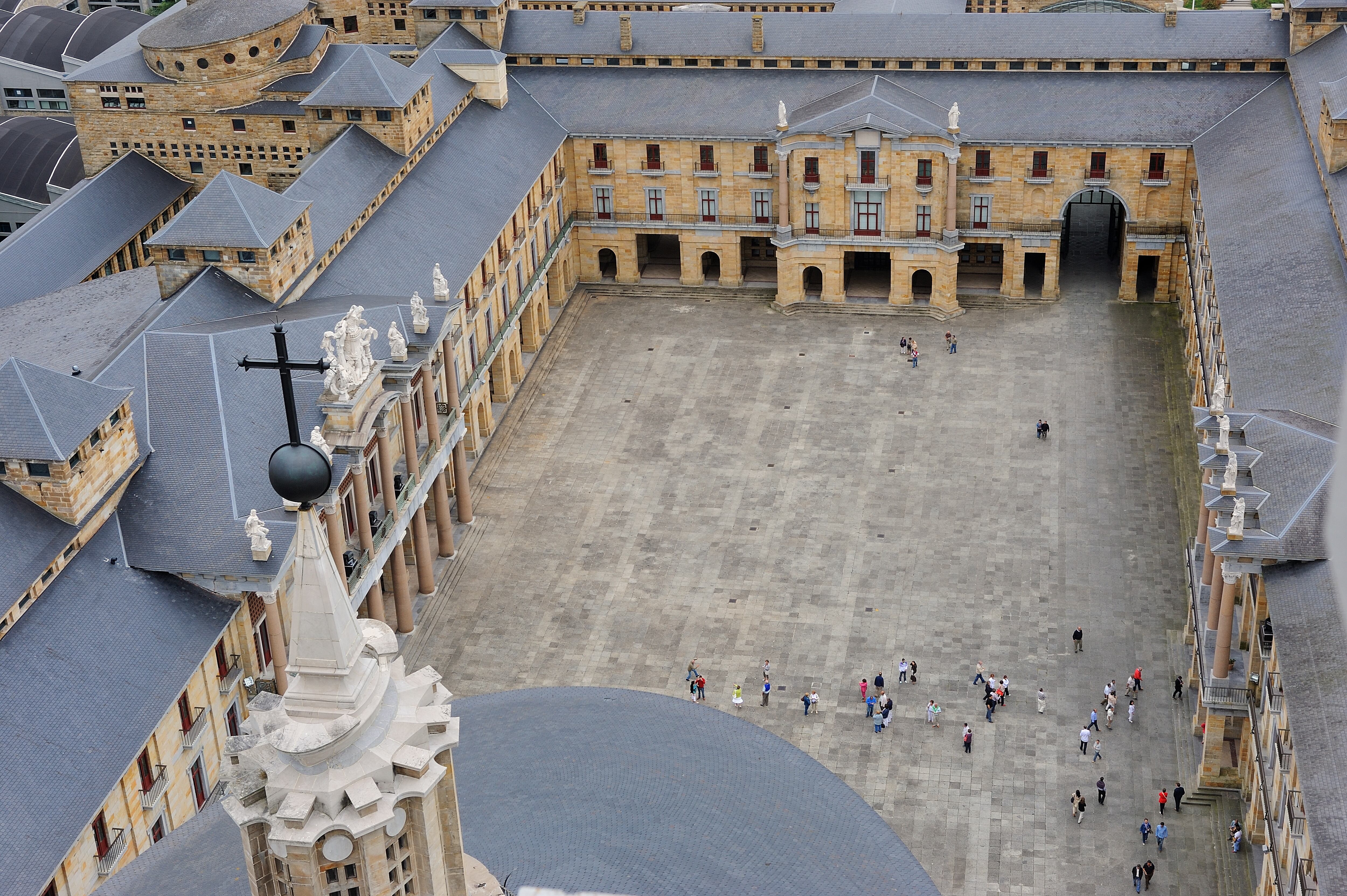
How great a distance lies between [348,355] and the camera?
72312mm

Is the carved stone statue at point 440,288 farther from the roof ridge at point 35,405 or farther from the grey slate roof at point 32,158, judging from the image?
the grey slate roof at point 32,158

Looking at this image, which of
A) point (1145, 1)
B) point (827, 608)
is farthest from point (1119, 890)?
point (1145, 1)

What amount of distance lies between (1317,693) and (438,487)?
141 feet

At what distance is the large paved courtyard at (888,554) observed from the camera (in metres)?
71.9

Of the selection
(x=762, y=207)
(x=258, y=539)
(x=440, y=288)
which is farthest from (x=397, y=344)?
(x=762, y=207)

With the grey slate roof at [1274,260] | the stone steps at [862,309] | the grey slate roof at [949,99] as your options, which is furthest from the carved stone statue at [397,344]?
the stone steps at [862,309]

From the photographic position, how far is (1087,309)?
112 meters

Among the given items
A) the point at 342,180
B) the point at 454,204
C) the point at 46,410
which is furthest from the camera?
the point at 454,204

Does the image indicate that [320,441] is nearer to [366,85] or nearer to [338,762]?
[338,762]

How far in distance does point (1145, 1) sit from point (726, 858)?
450ft

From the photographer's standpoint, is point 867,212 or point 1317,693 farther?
point 867,212

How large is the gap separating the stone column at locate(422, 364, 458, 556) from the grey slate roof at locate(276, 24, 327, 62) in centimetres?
3459

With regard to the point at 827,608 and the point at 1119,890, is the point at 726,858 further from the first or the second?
the point at 827,608

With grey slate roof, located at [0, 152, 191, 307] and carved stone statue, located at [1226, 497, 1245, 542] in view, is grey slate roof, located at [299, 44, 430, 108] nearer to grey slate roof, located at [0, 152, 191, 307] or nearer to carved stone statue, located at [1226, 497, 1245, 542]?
grey slate roof, located at [0, 152, 191, 307]
